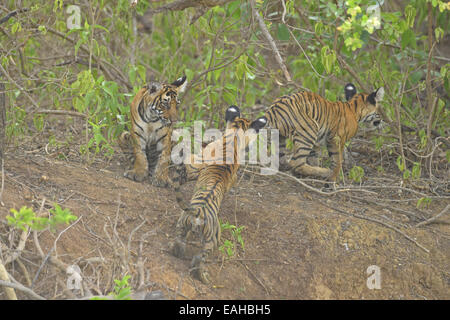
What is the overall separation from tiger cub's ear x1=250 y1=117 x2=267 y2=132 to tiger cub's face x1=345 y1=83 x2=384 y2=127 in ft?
4.76

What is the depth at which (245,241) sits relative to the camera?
5.21 m

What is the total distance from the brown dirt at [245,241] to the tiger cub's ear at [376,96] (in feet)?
3.70

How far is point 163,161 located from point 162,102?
60cm

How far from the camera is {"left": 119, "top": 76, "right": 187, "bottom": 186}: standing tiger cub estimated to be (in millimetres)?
5852

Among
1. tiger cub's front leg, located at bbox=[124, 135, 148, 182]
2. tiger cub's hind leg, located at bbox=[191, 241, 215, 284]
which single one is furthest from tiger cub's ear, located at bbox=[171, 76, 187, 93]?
tiger cub's hind leg, located at bbox=[191, 241, 215, 284]

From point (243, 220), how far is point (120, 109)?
1.73 meters

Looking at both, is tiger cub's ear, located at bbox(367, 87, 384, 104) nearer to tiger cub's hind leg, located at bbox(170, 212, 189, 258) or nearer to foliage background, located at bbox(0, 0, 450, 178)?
foliage background, located at bbox(0, 0, 450, 178)

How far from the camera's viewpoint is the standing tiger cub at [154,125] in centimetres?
585

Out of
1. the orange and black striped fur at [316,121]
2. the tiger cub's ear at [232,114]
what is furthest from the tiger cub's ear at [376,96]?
the tiger cub's ear at [232,114]

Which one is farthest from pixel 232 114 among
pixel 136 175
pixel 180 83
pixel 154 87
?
pixel 136 175

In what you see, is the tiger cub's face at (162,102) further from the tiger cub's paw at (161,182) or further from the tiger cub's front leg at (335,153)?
the tiger cub's front leg at (335,153)

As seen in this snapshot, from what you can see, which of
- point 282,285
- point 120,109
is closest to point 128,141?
point 120,109

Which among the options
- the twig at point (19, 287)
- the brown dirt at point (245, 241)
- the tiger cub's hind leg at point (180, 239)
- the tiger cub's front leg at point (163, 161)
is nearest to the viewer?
the twig at point (19, 287)

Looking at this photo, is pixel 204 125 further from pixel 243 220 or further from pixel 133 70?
pixel 243 220
